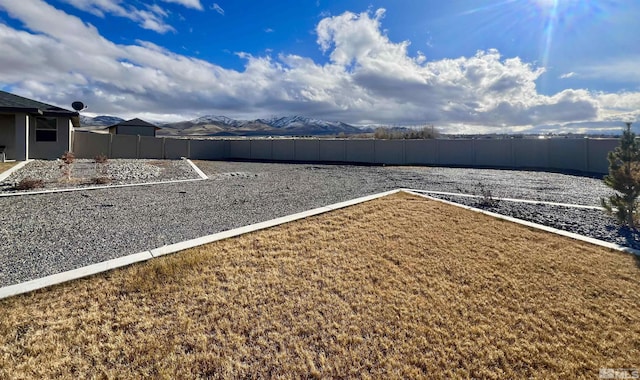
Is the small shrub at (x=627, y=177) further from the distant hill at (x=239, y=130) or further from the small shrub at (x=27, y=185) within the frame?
the distant hill at (x=239, y=130)

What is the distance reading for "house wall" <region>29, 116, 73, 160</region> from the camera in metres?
15.2

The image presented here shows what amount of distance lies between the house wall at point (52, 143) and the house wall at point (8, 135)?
3.24 feet

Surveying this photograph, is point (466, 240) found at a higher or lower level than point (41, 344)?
higher

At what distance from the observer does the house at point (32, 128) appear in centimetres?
1370

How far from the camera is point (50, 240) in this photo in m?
4.32

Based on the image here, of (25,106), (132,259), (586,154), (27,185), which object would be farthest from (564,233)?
(25,106)

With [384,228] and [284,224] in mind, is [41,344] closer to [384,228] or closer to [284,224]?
[284,224]

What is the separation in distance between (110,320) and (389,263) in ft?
9.87

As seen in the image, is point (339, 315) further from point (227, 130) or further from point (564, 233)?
point (227, 130)

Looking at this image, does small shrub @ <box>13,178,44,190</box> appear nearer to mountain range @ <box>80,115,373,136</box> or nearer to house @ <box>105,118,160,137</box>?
house @ <box>105,118,160,137</box>

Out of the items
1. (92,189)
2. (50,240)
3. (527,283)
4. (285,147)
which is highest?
(285,147)

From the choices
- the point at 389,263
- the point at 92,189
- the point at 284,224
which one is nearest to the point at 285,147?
the point at 92,189

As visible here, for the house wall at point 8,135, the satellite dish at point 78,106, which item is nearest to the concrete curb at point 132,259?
the house wall at point 8,135

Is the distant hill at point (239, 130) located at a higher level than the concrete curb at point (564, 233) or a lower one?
higher
